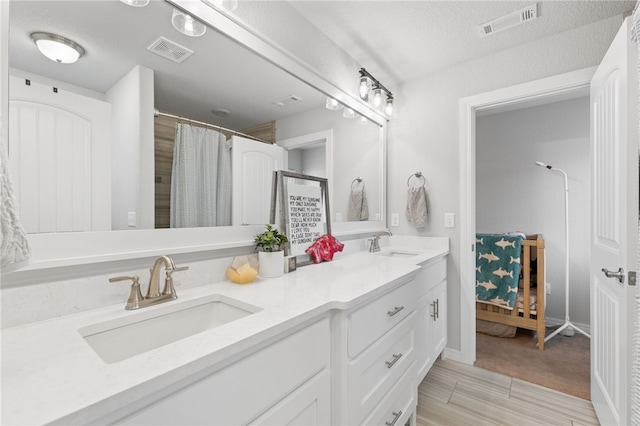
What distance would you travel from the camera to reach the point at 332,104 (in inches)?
78.9

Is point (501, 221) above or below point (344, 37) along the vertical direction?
below

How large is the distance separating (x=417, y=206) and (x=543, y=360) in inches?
61.7

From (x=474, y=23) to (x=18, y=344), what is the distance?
8.42 ft

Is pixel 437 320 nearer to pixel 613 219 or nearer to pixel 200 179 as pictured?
pixel 613 219

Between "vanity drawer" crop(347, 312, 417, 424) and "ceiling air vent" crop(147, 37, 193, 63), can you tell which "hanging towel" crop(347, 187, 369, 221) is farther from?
"ceiling air vent" crop(147, 37, 193, 63)

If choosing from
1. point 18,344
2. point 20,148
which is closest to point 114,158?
point 20,148

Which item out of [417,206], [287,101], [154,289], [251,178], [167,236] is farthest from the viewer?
[417,206]

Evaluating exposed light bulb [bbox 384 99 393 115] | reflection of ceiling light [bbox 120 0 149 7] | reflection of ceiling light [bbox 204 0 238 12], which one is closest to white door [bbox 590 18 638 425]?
exposed light bulb [bbox 384 99 393 115]

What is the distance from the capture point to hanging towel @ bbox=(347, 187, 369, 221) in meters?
2.22

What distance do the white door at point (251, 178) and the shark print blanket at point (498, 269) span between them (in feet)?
7.31

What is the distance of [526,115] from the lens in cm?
335

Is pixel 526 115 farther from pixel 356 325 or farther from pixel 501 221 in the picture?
pixel 356 325

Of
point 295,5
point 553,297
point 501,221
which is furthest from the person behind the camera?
point 501,221

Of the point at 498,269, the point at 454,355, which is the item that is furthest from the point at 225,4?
the point at 498,269
